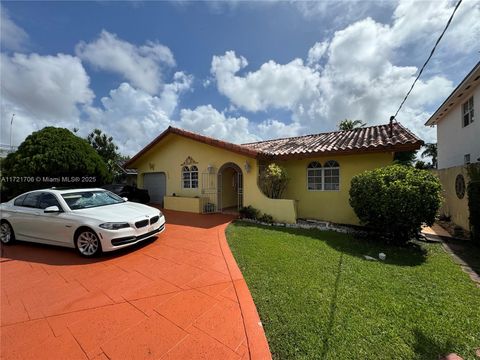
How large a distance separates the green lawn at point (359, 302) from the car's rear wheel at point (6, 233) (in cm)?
658

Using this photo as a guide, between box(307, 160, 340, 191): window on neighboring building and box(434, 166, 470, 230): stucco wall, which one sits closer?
box(434, 166, 470, 230): stucco wall

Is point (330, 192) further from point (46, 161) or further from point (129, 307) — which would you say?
point (46, 161)

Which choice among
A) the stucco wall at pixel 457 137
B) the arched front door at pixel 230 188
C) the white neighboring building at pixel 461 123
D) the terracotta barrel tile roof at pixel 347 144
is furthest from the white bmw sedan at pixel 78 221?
the stucco wall at pixel 457 137

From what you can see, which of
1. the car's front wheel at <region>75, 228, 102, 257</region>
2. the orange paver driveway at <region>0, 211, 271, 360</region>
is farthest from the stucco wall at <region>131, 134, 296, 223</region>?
the car's front wheel at <region>75, 228, 102, 257</region>

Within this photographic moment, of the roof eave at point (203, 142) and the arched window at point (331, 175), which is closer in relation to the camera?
the roof eave at point (203, 142)

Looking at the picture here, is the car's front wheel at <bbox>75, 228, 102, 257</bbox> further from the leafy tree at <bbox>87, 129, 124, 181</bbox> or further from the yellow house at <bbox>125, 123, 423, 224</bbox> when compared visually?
the leafy tree at <bbox>87, 129, 124, 181</bbox>

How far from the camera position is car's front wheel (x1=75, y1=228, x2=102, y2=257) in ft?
17.6

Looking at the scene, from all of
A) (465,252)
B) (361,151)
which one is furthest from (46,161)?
(465,252)

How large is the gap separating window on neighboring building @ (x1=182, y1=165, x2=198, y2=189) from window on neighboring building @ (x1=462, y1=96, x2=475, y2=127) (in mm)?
13632

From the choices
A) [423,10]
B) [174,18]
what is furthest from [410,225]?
[174,18]

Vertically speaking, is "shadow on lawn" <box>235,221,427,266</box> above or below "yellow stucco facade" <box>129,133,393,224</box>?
below

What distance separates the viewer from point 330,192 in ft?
33.4

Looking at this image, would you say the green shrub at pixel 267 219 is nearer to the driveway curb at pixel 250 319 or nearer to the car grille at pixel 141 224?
the driveway curb at pixel 250 319

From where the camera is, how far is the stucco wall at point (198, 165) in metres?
9.73
